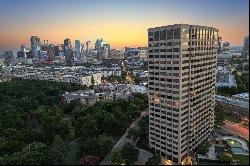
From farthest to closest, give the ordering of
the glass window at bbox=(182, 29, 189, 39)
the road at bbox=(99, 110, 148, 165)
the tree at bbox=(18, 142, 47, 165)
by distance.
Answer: the road at bbox=(99, 110, 148, 165) < the glass window at bbox=(182, 29, 189, 39) < the tree at bbox=(18, 142, 47, 165)

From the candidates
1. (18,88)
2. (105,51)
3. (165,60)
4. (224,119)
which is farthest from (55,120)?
(105,51)

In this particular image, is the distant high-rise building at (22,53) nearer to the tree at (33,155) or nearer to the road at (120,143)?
the road at (120,143)

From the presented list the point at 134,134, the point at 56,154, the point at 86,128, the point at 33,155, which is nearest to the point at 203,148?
the point at 134,134

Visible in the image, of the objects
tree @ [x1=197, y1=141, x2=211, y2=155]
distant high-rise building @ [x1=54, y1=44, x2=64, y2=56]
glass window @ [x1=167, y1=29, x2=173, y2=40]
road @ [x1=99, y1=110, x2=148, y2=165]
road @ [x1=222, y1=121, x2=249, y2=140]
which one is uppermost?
distant high-rise building @ [x1=54, y1=44, x2=64, y2=56]

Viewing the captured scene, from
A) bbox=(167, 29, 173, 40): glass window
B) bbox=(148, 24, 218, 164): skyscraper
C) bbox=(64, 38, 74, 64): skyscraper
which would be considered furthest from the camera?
bbox=(64, 38, 74, 64): skyscraper

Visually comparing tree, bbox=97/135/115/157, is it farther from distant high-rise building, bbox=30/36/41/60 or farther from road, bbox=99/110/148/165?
distant high-rise building, bbox=30/36/41/60

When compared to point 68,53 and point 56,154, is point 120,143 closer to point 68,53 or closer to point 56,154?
point 56,154

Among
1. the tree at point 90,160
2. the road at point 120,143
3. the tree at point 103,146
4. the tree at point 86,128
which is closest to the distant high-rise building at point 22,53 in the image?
the road at point 120,143

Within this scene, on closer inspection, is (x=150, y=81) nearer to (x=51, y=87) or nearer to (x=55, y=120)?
(x=55, y=120)

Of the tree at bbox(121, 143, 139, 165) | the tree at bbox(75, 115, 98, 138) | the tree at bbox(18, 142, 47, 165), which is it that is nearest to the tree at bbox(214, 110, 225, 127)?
the tree at bbox(121, 143, 139, 165)
